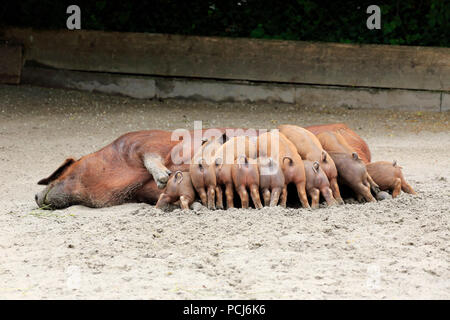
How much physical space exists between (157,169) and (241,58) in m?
4.83

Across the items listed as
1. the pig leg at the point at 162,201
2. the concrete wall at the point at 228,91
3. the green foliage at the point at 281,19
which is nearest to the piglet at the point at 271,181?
the pig leg at the point at 162,201

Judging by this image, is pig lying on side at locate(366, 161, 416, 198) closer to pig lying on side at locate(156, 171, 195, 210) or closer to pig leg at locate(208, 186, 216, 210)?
pig leg at locate(208, 186, 216, 210)

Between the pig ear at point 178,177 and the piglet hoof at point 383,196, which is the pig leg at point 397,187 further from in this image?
the pig ear at point 178,177

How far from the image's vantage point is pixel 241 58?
873cm

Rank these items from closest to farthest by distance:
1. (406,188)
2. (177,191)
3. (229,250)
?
(229,250) → (177,191) → (406,188)

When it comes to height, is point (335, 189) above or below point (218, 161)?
below

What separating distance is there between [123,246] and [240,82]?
18.8ft

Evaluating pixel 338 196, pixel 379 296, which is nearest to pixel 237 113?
Result: pixel 338 196

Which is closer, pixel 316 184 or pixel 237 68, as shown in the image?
pixel 316 184

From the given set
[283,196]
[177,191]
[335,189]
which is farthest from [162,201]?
[335,189]

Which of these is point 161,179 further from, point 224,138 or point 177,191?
point 224,138

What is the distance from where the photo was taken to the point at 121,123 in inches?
302

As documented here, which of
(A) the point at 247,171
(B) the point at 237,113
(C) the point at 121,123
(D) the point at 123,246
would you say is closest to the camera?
(D) the point at 123,246
